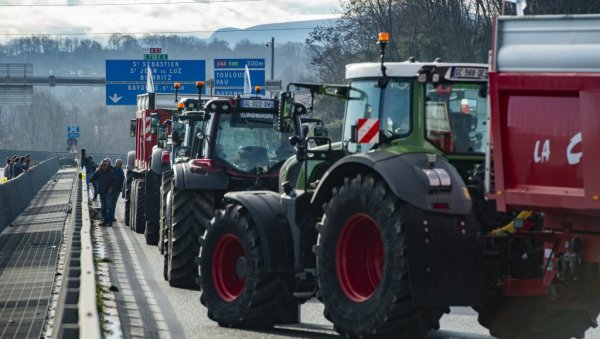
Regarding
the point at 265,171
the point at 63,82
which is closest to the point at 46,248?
the point at 265,171

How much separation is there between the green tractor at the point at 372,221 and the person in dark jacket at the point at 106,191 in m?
19.8

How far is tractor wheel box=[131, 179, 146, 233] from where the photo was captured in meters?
28.9

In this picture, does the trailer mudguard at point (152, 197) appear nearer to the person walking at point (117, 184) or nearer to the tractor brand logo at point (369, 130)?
the person walking at point (117, 184)

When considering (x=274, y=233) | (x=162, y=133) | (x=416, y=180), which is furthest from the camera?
(x=162, y=133)

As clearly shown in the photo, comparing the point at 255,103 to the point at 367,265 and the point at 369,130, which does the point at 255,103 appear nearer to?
the point at 369,130

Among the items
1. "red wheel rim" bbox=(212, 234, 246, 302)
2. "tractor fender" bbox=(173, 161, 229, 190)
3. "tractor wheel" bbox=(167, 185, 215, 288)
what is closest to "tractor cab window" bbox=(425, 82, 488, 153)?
"red wheel rim" bbox=(212, 234, 246, 302)

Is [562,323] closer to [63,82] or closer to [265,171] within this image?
[265,171]

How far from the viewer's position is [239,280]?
42.5ft

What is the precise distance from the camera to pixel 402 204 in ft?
32.2

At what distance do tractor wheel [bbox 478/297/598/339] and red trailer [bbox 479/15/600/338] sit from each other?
0.53 metres

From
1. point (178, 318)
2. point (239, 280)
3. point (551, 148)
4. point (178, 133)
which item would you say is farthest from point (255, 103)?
point (551, 148)

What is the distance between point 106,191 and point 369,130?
21838 millimetres

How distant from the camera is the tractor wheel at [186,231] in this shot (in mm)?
16906

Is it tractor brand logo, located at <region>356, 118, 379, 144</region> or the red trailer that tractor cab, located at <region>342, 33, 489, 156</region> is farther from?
the red trailer
